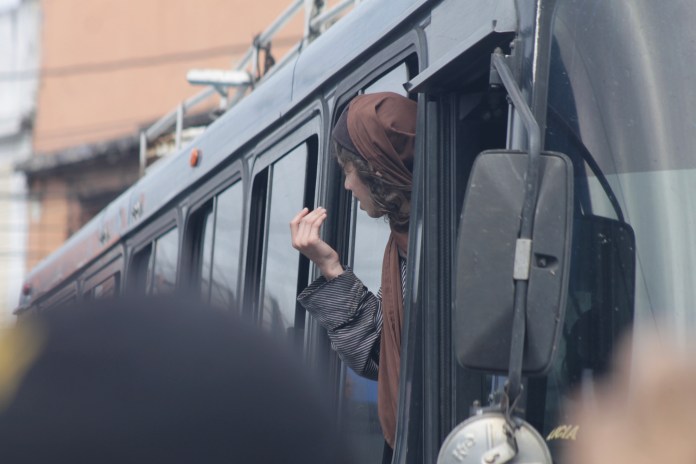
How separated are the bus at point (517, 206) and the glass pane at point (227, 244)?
2.79 feet

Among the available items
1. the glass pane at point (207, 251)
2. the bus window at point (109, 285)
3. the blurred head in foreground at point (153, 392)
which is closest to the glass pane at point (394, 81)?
the glass pane at point (207, 251)

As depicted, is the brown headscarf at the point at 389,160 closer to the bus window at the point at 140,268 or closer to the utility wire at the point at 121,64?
the bus window at the point at 140,268

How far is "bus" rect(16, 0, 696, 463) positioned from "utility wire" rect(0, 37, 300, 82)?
1663cm

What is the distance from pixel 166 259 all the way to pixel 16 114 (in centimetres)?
1750

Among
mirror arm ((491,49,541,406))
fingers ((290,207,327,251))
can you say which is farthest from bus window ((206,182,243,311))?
mirror arm ((491,49,541,406))

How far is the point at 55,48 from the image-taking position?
22375 mm

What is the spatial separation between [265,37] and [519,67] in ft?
12.8

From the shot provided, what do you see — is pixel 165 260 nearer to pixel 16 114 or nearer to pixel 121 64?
pixel 121 64

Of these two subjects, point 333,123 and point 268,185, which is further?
point 268,185

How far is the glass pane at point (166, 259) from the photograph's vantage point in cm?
570

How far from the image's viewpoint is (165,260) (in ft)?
19.5

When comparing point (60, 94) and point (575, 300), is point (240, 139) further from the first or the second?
point (60, 94)

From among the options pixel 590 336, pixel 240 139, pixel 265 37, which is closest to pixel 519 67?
pixel 590 336

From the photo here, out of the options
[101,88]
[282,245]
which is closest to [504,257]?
[282,245]
